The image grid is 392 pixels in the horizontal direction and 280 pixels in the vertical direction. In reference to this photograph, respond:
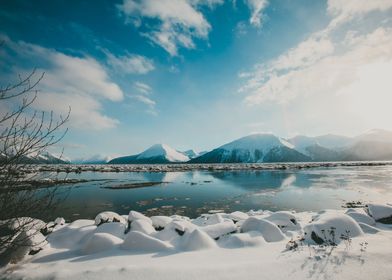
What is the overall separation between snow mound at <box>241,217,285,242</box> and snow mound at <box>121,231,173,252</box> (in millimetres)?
2889

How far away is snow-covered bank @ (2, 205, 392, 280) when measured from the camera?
4.97 metres

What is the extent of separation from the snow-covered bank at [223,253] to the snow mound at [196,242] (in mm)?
28

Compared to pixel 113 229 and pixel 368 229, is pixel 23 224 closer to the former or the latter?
pixel 113 229

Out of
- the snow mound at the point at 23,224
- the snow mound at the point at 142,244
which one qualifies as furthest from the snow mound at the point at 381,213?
the snow mound at the point at 23,224

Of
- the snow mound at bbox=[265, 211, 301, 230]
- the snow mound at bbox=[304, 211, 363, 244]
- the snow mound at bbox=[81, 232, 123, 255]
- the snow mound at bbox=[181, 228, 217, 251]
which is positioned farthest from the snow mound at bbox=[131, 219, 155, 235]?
the snow mound at bbox=[304, 211, 363, 244]

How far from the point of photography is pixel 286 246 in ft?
21.8

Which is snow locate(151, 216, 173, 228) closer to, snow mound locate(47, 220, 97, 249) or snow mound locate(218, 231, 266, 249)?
snow mound locate(47, 220, 97, 249)

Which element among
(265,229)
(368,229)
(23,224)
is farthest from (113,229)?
(368,229)

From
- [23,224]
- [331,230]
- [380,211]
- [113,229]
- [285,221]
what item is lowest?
[285,221]

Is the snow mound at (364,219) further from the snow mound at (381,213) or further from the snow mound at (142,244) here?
the snow mound at (142,244)

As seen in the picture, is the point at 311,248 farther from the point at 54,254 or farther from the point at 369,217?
the point at 54,254

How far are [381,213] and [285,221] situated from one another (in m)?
3.52

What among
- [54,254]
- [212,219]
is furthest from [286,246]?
[54,254]

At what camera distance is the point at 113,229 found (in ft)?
27.7
